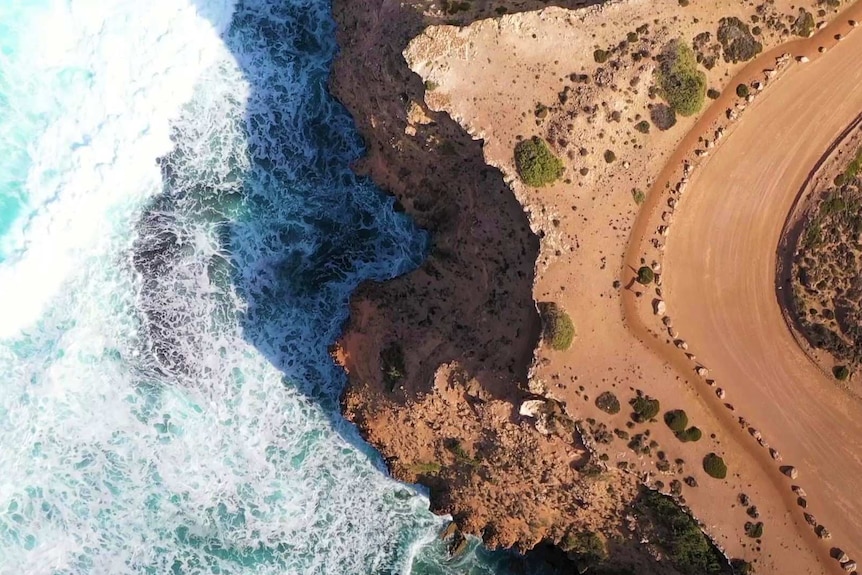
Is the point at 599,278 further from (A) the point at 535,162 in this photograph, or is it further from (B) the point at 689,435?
→ (B) the point at 689,435

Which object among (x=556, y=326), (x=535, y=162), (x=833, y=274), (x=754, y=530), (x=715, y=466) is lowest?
(x=754, y=530)

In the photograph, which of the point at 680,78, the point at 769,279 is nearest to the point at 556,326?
the point at 769,279

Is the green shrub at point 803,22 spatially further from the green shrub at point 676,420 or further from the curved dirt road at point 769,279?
the green shrub at point 676,420

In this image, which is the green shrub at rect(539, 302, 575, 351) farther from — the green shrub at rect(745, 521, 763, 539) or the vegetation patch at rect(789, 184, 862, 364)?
the green shrub at rect(745, 521, 763, 539)

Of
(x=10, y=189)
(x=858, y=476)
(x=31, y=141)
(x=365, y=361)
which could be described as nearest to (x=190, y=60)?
(x=31, y=141)

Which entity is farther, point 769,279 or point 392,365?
point 392,365

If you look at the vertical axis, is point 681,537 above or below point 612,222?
below

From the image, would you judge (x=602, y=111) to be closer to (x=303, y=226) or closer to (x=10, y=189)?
(x=303, y=226)
